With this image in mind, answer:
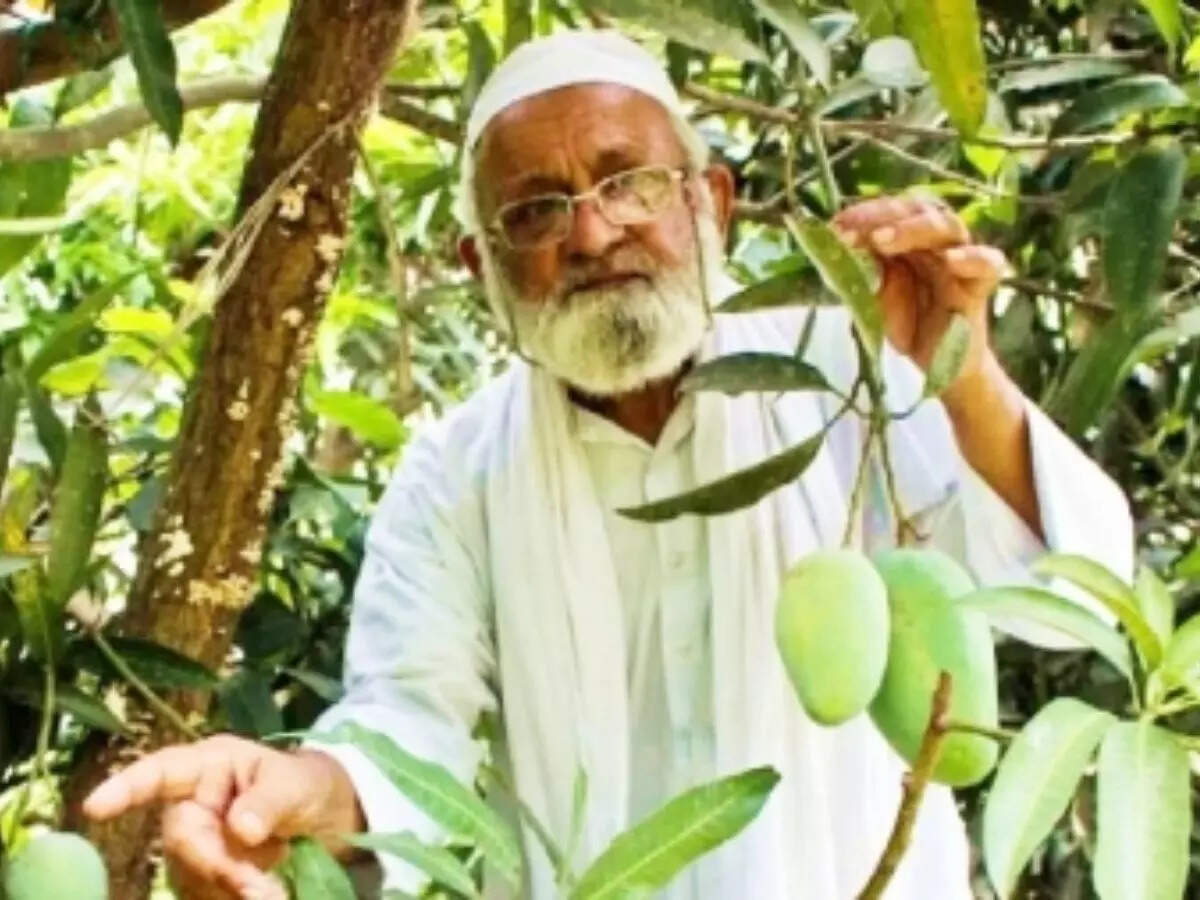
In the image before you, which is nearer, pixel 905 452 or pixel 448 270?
pixel 905 452

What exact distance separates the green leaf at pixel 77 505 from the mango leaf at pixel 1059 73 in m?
0.63

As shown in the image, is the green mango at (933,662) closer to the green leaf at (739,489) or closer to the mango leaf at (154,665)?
the green leaf at (739,489)

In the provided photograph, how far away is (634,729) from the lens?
1185 mm

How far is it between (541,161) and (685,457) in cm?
20

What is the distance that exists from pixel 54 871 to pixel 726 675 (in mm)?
487

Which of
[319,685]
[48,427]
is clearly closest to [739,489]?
[48,427]

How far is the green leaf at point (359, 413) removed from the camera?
4.74 ft

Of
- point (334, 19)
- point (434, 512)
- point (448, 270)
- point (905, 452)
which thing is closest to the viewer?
point (334, 19)

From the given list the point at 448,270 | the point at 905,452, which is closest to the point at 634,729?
the point at 905,452

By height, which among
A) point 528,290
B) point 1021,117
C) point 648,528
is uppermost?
point 1021,117

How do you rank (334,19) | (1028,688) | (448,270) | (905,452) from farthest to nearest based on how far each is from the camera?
(448,270) → (1028,688) → (905,452) → (334,19)

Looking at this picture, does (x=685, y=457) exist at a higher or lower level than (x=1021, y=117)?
lower

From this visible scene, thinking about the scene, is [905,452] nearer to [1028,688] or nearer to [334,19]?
[334,19]

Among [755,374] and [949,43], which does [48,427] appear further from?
[949,43]
